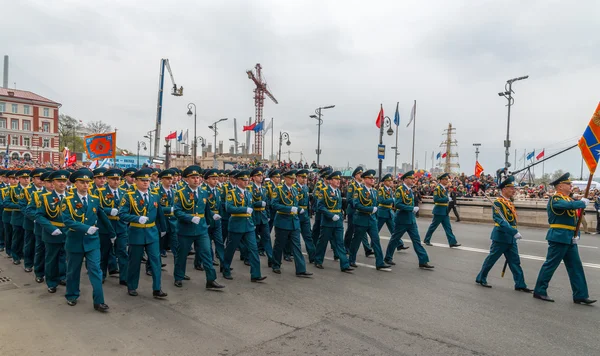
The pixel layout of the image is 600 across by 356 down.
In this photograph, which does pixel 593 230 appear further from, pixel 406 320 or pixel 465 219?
pixel 406 320

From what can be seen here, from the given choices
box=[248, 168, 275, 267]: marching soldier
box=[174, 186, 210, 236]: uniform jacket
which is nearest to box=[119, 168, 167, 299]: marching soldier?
box=[174, 186, 210, 236]: uniform jacket

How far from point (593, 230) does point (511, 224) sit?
11.7m

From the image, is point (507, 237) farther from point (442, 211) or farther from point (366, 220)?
point (442, 211)

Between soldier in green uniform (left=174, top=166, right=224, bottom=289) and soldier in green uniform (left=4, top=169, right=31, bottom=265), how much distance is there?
13.1 feet

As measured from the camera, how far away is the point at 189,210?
23.1ft

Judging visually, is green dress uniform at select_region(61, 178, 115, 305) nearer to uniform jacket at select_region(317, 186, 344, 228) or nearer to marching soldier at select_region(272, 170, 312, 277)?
marching soldier at select_region(272, 170, 312, 277)

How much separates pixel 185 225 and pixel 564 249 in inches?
237

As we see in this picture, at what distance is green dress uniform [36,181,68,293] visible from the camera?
6208 mm

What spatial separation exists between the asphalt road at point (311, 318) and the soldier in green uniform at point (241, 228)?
1.05ft

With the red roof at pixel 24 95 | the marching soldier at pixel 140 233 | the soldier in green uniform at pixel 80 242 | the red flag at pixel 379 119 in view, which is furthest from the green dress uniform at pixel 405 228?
the red roof at pixel 24 95

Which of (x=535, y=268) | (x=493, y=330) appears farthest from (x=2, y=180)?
(x=535, y=268)

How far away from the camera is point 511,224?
6.84 meters

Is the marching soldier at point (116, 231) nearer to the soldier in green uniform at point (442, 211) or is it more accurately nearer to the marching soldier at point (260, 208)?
the marching soldier at point (260, 208)

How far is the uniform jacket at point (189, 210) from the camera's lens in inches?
271
